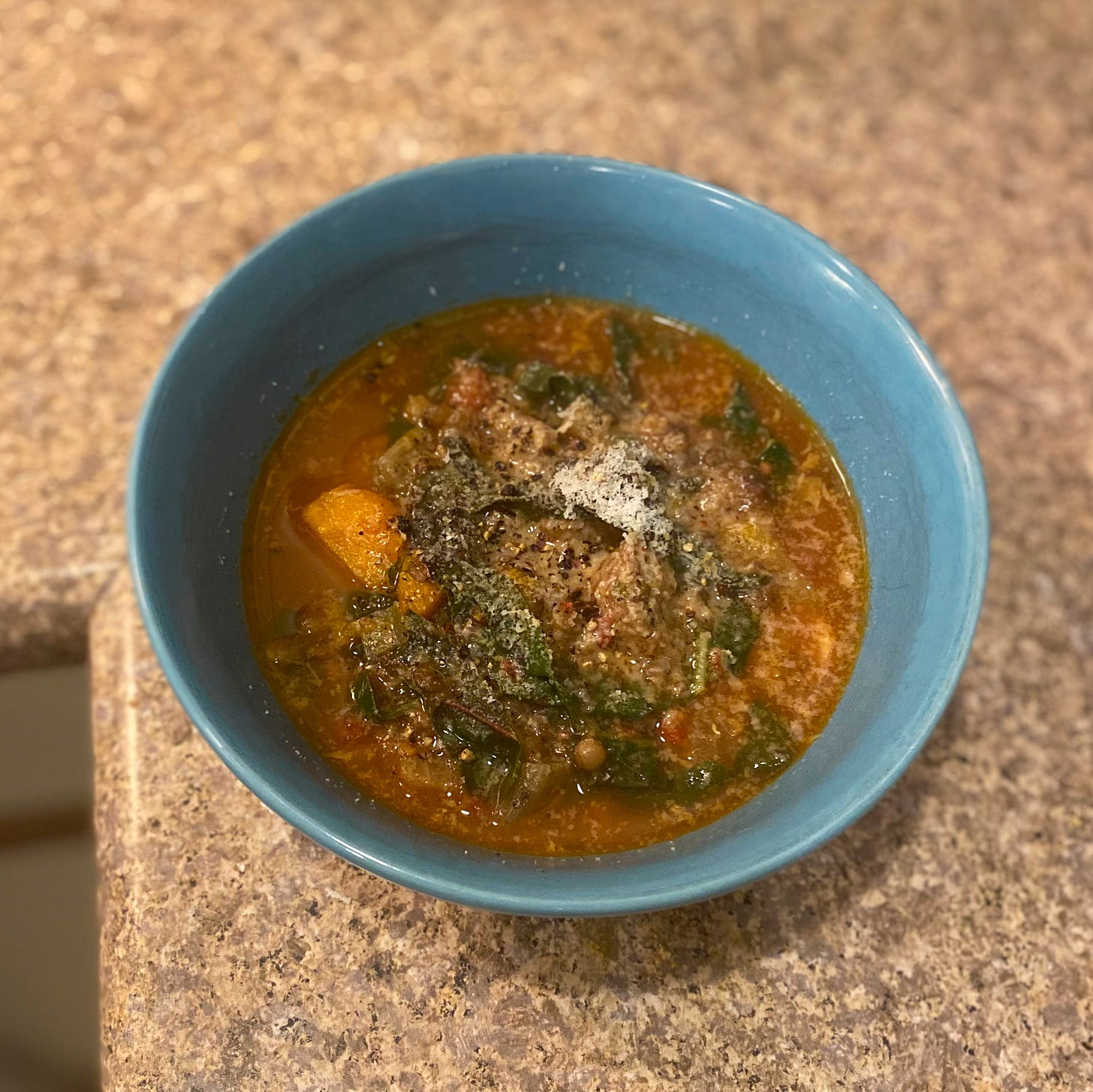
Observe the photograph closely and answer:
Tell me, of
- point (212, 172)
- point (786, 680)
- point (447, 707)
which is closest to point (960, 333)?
point (786, 680)

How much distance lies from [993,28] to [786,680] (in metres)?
2.74

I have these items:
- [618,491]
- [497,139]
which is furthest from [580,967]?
[497,139]

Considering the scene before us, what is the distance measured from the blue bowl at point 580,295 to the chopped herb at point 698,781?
85mm

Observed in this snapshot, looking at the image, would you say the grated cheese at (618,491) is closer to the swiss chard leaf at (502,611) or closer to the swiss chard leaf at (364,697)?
the swiss chard leaf at (502,611)

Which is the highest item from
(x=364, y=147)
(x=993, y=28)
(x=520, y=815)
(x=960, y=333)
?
(x=993, y=28)

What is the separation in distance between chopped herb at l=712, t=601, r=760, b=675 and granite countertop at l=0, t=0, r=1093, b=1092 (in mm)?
467

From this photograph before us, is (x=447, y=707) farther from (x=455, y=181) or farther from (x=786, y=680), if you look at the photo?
(x=455, y=181)

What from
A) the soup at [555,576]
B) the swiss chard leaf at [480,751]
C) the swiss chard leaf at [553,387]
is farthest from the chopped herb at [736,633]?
the swiss chard leaf at [553,387]

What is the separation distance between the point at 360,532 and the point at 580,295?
78 centimetres

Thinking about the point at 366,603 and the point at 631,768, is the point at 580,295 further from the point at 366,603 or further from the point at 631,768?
the point at 631,768

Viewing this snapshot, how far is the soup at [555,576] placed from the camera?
1.77m

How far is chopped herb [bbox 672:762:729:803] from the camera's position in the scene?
5.78 feet

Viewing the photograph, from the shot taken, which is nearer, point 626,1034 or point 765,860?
point 765,860

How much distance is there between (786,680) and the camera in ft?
6.13
